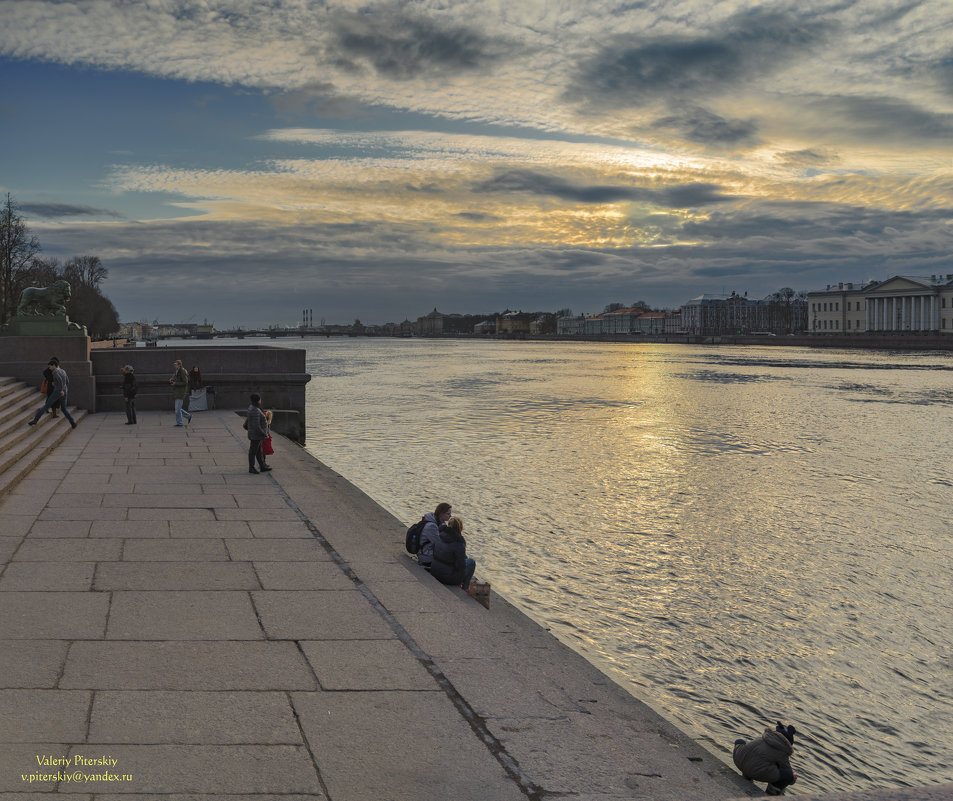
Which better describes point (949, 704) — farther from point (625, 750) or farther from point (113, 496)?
point (113, 496)

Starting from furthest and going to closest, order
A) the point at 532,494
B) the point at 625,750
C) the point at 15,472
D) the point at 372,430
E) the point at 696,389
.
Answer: the point at 696,389
the point at 372,430
the point at 532,494
the point at 15,472
the point at 625,750

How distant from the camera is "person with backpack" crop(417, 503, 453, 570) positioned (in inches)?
396

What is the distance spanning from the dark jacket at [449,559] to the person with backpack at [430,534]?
0.65 ft

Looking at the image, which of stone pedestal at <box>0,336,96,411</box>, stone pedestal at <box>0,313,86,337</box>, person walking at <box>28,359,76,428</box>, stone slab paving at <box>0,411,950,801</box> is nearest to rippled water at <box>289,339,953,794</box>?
stone slab paving at <box>0,411,950,801</box>

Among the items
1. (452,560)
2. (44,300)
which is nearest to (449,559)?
(452,560)

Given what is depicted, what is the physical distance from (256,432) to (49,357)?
11989mm

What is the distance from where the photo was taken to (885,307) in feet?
544

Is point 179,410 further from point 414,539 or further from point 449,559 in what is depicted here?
point 449,559

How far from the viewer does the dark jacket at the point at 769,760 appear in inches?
230

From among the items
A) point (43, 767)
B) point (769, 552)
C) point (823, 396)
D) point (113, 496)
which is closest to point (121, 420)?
point (113, 496)

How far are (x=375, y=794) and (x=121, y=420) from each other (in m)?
20.8

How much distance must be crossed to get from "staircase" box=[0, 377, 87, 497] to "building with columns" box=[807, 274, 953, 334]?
15591 centimetres

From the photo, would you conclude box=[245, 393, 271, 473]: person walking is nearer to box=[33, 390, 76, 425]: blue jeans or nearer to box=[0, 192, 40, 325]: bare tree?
box=[33, 390, 76, 425]: blue jeans

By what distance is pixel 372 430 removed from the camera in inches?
1235
